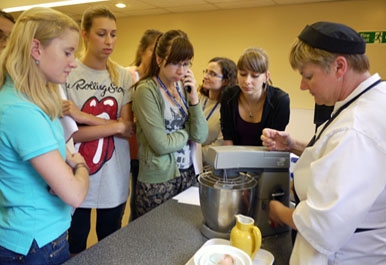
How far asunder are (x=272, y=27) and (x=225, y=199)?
3.69 metres

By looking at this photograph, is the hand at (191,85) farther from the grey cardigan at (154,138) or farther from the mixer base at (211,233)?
the mixer base at (211,233)

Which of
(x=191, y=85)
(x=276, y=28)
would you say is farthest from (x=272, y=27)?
(x=191, y=85)

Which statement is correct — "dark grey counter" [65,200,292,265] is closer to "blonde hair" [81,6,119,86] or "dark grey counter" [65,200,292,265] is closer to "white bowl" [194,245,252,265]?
"white bowl" [194,245,252,265]

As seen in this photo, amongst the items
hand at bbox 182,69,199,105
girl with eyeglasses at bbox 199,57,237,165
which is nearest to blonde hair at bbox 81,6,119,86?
hand at bbox 182,69,199,105

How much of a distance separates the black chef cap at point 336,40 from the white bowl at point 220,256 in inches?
22.2

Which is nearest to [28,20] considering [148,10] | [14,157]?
[14,157]

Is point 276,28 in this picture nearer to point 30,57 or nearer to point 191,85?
point 191,85

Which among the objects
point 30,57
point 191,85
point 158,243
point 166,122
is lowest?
point 158,243

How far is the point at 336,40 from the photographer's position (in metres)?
0.75

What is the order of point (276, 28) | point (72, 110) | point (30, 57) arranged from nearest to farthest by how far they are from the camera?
1. point (30, 57)
2. point (72, 110)
3. point (276, 28)

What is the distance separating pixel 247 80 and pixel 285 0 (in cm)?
272

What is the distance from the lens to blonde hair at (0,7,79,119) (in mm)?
844

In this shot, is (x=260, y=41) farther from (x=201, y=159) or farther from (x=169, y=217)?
(x=169, y=217)

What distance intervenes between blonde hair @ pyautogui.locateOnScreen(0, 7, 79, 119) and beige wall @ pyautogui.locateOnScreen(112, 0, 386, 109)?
11.9ft
